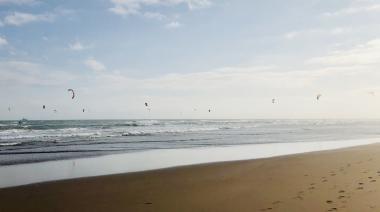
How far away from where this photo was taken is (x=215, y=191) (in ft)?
31.3

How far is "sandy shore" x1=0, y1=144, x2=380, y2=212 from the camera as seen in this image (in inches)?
314

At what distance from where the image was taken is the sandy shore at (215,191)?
7.97 m

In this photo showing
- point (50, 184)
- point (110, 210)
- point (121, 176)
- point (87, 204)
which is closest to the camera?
point (110, 210)

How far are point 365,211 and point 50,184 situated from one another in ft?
25.1

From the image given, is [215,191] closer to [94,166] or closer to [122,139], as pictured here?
[94,166]

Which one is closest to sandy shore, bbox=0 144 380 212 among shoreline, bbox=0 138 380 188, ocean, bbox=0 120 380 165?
shoreline, bbox=0 138 380 188

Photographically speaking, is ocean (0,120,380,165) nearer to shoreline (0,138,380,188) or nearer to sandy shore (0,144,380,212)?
shoreline (0,138,380,188)

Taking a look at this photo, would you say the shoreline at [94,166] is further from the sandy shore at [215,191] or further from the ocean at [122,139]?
the ocean at [122,139]

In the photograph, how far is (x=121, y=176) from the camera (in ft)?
40.5

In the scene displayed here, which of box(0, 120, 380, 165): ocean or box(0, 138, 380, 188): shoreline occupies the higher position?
box(0, 120, 380, 165): ocean

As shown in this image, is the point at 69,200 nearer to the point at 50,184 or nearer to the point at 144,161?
the point at 50,184

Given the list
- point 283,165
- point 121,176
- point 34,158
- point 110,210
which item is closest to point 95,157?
point 34,158

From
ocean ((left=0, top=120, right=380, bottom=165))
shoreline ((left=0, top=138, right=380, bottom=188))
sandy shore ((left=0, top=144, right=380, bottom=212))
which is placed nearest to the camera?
sandy shore ((left=0, top=144, right=380, bottom=212))

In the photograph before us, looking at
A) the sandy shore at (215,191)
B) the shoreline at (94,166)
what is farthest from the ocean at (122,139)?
the sandy shore at (215,191)
